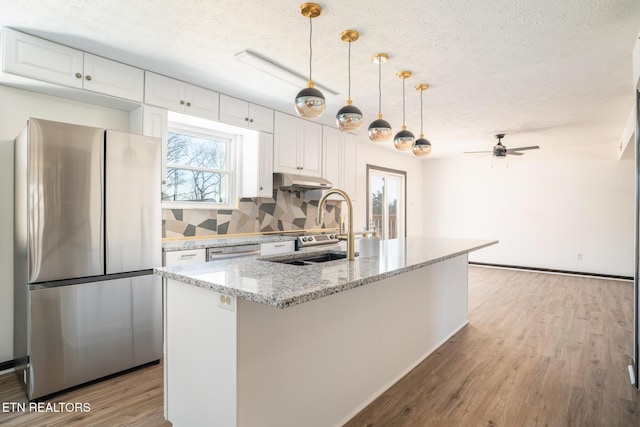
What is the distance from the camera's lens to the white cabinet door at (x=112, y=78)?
272 cm

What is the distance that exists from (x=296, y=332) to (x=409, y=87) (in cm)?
270

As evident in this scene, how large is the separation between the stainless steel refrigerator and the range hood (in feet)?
5.54

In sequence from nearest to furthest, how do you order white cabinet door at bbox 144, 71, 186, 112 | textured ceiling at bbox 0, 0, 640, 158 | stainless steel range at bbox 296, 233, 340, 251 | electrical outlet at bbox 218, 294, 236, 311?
electrical outlet at bbox 218, 294, 236, 311 → textured ceiling at bbox 0, 0, 640, 158 → white cabinet door at bbox 144, 71, 186, 112 → stainless steel range at bbox 296, 233, 340, 251

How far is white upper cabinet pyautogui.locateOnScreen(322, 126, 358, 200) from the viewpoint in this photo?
194 inches

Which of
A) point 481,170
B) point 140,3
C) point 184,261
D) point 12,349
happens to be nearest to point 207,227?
point 184,261

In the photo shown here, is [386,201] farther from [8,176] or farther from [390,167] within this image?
[8,176]

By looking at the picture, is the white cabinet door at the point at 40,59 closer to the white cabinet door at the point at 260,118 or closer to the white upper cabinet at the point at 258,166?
the white cabinet door at the point at 260,118

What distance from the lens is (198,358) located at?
5.40 ft

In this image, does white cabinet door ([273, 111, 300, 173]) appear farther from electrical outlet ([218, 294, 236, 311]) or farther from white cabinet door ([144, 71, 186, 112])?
electrical outlet ([218, 294, 236, 311])

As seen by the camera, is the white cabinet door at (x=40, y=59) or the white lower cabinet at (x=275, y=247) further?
the white lower cabinet at (x=275, y=247)

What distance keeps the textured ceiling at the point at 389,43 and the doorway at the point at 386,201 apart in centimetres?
277

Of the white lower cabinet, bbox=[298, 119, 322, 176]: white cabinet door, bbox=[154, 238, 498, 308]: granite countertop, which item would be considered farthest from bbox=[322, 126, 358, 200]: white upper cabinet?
bbox=[154, 238, 498, 308]: granite countertop

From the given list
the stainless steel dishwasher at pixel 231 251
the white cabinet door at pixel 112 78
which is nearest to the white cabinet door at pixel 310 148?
the stainless steel dishwasher at pixel 231 251

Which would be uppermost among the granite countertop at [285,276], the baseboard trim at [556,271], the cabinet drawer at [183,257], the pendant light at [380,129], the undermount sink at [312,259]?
the pendant light at [380,129]
